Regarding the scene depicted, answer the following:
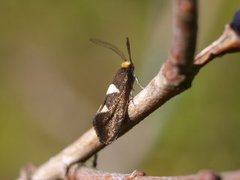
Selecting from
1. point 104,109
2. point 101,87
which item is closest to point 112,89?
point 104,109

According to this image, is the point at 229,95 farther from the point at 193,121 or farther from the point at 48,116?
the point at 48,116

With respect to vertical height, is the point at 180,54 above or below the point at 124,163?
below

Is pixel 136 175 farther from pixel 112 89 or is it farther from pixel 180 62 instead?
pixel 112 89

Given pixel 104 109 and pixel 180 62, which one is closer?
pixel 180 62

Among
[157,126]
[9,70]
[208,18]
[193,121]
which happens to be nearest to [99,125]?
[157,126]

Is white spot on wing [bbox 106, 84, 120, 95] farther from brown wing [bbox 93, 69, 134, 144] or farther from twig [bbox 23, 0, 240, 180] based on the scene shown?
twig [bbox 23, 0, 240, 180]

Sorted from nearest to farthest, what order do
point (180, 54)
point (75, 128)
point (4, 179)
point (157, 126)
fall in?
point (180, 54) < point (157, 126) < point (75, 128) < point (4, 179)

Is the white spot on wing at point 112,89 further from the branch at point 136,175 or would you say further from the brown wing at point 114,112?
the branch at point 136,175
